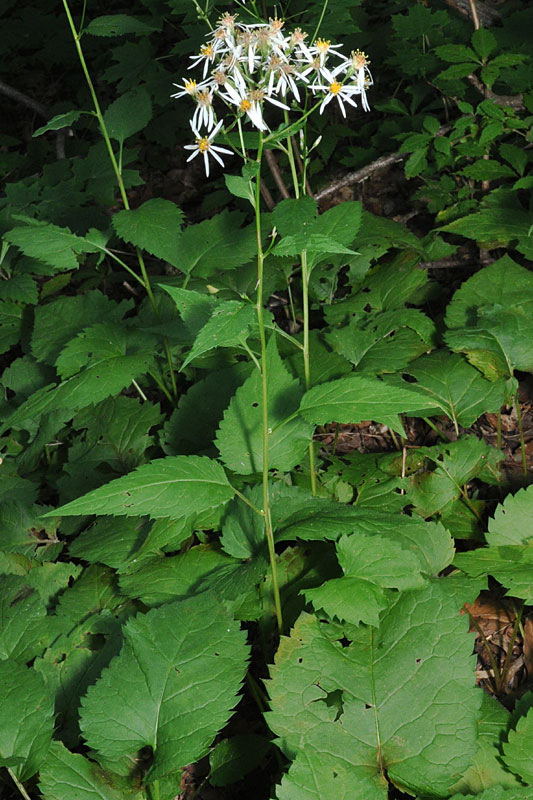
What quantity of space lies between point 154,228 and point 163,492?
1.24 meters

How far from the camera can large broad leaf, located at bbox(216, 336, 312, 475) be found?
2.00m

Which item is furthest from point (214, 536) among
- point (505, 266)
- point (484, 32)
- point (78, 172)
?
point (484, 32)

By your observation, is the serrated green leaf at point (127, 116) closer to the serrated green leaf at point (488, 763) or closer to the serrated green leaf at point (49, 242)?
the serrated green leaf at point (49, 242)

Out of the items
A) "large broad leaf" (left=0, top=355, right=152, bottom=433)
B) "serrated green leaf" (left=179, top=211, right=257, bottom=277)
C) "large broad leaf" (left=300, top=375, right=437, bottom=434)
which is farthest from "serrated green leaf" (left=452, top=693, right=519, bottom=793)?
"serrated green leaf" (left=179, top=211, right=257, bottom=277)

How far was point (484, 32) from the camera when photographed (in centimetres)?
307

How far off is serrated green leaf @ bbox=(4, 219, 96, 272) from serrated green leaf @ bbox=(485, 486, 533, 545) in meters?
1.73

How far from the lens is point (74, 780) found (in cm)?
161

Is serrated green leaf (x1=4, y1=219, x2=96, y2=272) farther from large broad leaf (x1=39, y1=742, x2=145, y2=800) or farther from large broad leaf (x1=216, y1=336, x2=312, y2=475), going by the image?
large broad leaf (x1=39, y1=742, x2=145, y2=800)

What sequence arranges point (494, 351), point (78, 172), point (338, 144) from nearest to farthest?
point (494, 351) < point (78, 172) < point (338, 144)

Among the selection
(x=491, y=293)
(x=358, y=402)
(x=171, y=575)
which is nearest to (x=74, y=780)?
(x=171, y=575)

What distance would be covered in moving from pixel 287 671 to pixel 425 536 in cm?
59

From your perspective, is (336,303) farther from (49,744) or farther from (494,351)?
(49,744)

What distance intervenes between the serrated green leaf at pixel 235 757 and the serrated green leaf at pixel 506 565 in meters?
0.75

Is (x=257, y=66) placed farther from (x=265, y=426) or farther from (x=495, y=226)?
(x=495, y=226)
